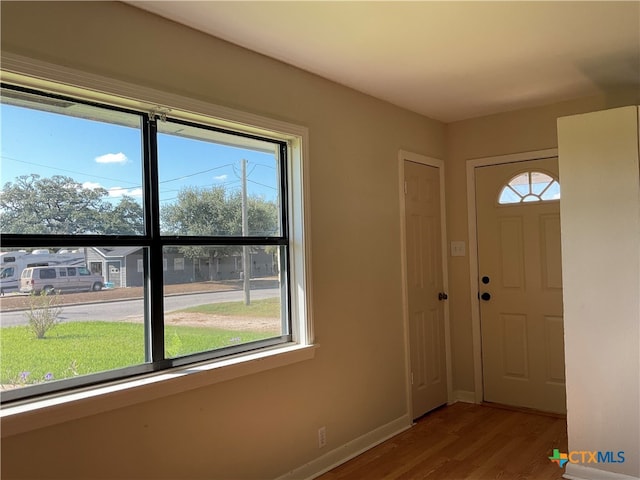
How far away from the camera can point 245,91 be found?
2.66 metres

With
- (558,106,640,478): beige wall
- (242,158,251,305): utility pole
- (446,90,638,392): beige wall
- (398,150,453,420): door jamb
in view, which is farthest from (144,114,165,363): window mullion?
(446,90,638,392): beige wall

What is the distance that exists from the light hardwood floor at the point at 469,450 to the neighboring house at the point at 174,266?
4.30 ft

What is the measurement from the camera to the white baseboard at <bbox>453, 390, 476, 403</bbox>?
14.0 ft

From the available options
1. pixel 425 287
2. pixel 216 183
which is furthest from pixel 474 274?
pixel 216 183

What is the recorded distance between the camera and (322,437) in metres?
3.00

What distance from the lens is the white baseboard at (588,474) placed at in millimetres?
2734

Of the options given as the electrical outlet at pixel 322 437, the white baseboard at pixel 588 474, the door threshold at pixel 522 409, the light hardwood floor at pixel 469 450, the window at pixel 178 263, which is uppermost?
the window at pixel 178 263

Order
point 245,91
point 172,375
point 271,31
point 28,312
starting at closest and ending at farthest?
point 28,312
point 172,375
point 271,31
point 245,91

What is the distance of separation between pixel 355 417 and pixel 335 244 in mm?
1154

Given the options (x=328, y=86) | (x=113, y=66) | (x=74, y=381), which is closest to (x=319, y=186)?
(x=328, y=86)

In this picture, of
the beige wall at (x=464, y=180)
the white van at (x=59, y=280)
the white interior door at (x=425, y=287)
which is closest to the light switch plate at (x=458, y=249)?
the beige wall at (x=464, y=180)

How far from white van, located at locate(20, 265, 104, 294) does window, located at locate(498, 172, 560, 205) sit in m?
3.23

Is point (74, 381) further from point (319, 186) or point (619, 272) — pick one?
point (619, 272)

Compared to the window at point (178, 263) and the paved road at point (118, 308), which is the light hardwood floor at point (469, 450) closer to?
the paved road at point (118, 308)
